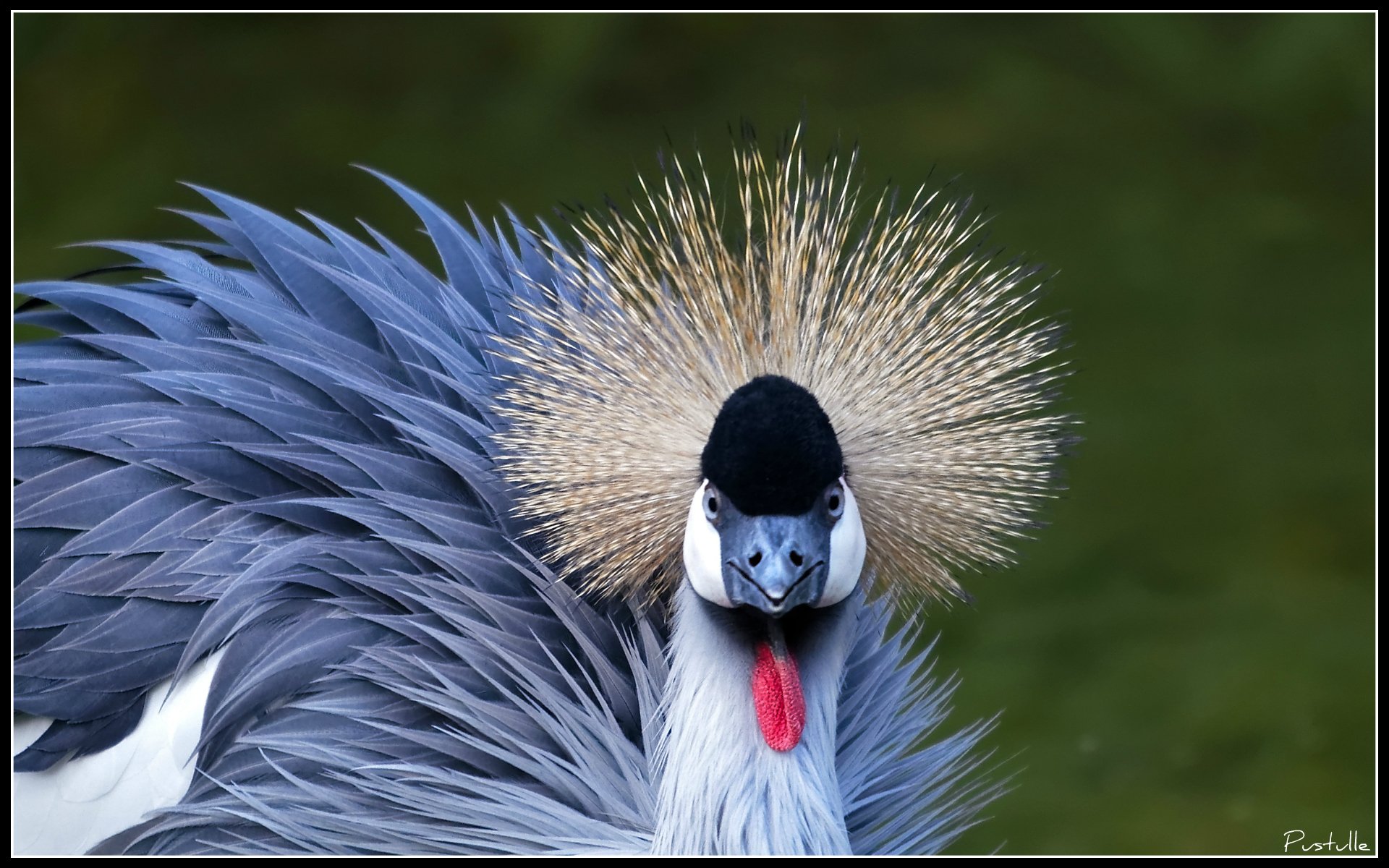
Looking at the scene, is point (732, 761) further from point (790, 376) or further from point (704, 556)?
point (790, 376)

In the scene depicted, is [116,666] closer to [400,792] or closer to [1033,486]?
[400,792]

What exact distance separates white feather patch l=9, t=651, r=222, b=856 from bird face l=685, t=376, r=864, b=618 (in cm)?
57

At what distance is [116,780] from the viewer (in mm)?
1515

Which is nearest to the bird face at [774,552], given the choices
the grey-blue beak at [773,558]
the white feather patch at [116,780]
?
the grey-blue beak at [773,558]

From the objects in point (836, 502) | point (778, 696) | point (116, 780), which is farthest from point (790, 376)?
point (116, 780)

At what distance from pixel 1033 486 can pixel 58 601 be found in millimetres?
952

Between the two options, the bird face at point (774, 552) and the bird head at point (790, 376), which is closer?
the bird face at point (774, 552)

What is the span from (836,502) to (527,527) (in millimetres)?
380

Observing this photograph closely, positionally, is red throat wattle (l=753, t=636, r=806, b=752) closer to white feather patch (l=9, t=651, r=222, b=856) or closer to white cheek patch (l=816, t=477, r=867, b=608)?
white cheek patch (l=816, t=477, r=867, b=608)

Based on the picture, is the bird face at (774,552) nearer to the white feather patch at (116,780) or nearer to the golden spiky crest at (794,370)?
the golden spiky crest at (794,370)

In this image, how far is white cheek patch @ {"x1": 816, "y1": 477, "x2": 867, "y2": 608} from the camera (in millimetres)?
1228

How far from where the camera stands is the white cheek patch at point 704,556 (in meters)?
1.22

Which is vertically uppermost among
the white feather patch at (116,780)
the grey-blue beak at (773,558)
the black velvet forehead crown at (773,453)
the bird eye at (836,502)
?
the black velvet forehead crown at (773,453)

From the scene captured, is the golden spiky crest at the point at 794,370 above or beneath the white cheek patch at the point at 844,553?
above
